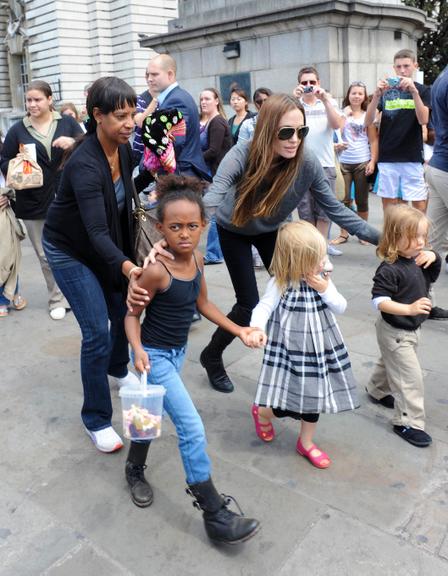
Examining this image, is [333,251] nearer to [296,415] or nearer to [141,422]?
[296,415]

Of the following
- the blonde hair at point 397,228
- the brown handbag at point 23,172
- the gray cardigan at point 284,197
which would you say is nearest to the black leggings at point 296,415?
the blonde hair at point 397,228

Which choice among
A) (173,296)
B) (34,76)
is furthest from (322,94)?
(34,76)

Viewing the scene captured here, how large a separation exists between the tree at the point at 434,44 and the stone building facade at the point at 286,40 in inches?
360

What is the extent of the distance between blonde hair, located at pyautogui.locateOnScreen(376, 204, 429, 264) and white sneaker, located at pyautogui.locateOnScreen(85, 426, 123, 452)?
5.56ft

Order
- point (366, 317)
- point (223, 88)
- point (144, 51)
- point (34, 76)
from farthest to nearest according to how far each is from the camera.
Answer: point (34, 76), point (144, 51), point (223, 88), point (366, 317)

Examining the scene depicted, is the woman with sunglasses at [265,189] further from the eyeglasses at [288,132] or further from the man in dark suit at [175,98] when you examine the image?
the man in dark suit at [175,98]

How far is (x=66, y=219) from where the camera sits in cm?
293

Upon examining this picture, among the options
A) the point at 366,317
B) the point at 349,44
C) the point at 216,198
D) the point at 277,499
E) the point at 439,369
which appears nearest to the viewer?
the point at 277,499

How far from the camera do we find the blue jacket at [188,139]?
4.41 m

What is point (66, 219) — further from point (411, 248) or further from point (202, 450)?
point (411, 248)

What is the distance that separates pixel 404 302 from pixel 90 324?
161 centimetres

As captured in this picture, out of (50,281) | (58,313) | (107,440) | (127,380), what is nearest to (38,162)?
(50,281)

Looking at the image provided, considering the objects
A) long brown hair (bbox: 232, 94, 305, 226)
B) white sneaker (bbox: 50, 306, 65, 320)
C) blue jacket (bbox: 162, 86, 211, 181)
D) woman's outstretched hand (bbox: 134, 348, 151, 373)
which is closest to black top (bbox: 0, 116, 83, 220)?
white sneaker (bbox: 50, 306, 65, 320)

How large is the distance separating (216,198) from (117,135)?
25.7 inches
